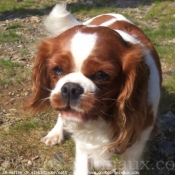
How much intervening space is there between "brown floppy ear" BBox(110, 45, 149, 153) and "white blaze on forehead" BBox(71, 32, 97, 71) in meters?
0.25

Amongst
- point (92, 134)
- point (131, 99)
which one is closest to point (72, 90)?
point (131, 99)

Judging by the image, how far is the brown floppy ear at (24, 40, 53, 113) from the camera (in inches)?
101

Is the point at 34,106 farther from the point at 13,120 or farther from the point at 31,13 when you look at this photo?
the point at 31,13

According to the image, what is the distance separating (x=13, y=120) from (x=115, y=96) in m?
1.73

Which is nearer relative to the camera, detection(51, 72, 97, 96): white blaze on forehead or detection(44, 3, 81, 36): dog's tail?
detection(51, 72, 97, 96): white blaze on forehead

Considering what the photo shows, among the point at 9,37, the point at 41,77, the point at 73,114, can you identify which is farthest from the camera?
the point at 9,37

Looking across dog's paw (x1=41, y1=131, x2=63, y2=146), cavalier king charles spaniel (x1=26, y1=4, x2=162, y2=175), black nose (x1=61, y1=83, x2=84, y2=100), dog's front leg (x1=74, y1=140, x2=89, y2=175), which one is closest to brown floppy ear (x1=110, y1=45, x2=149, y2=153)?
cavalier king charles spaniel (x1=26, y1=4, x2=162, y2=175)

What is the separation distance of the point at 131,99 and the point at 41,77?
0.63m

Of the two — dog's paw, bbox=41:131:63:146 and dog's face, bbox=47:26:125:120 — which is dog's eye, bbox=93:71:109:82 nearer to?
dog's face, bbox=47:26:125:120

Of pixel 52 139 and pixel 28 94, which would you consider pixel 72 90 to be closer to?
pixel 52 139

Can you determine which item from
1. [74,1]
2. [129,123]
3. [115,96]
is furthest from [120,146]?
[74,1]

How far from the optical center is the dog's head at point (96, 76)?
7.23ft

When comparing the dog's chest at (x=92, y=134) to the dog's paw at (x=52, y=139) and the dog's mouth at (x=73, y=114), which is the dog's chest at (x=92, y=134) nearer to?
the dog's mouth at (x=73, y=114)

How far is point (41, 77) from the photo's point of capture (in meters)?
2.60
